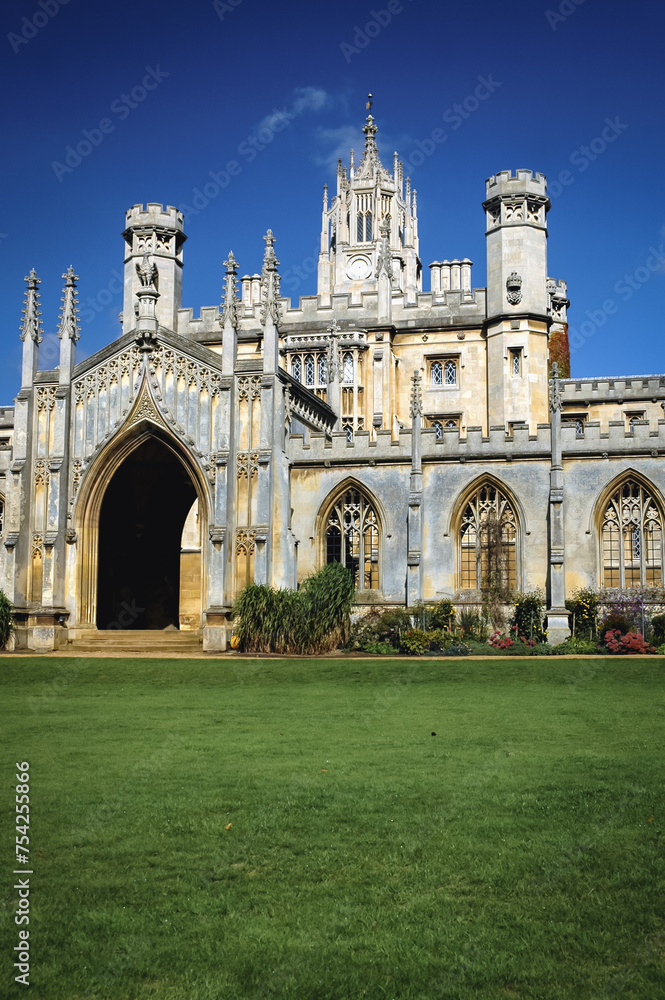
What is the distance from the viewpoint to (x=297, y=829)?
713cm

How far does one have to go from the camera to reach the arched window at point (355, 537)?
27625 mm

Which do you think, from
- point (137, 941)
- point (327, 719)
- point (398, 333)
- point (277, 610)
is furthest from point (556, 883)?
point (398, 333)

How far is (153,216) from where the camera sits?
126 ft

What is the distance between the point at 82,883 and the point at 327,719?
6.95 metres

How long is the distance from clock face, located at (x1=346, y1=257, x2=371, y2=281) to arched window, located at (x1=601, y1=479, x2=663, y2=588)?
162 feet

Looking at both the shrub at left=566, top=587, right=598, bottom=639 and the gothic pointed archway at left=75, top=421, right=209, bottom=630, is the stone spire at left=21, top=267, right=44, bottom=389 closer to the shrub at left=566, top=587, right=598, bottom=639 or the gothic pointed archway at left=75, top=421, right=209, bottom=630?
the gothic pointed archway at left=75, top=421, right=209, bottom=630

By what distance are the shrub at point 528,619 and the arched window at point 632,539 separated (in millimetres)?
2052

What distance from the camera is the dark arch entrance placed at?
30.4 metres

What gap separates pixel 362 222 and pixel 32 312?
50.3 meters

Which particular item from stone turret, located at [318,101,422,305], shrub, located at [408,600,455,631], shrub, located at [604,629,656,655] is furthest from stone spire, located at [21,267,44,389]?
stone turret, located at [318,101,422,305]

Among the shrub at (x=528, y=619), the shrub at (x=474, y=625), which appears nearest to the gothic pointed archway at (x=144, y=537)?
the shrub at (x=474, y=625)

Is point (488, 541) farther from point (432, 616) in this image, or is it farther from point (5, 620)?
point (5, 620)

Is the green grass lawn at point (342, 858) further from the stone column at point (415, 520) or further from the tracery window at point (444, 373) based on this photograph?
the tracery window at point (444, 373)

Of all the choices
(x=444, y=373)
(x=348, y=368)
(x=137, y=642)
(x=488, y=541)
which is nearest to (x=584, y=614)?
(x=488, y=541)
